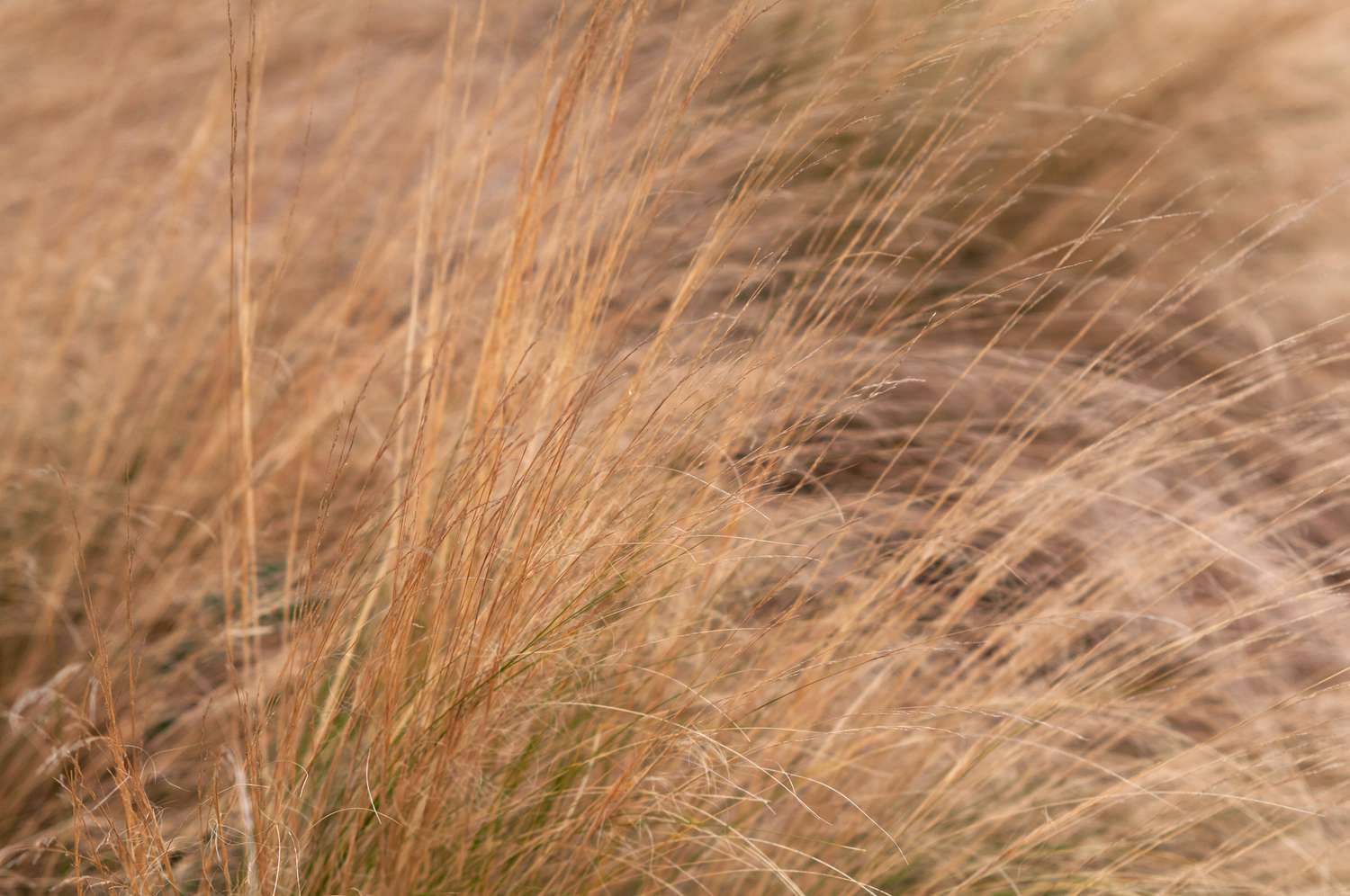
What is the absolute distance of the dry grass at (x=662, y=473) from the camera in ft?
2.99

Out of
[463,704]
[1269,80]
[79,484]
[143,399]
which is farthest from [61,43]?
[1269,80]

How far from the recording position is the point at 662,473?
1003 millimetres

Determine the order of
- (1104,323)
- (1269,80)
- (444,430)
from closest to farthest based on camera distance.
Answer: (444,430), (1104,323), (1269,80)

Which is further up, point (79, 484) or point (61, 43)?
point (61, 43)


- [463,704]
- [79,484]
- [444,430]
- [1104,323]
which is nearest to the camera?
[463,704]

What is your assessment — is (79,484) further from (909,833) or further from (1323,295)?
(1323,295)

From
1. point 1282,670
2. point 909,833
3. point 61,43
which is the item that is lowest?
point 1282,670

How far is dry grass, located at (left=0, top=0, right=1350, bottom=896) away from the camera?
0.91m

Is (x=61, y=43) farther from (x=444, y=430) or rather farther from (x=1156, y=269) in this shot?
(x=1156, y=269)

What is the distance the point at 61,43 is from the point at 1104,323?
206 centimetres

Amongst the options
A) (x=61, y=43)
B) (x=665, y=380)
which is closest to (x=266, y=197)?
(x=61, y=43)

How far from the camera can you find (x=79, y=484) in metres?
1.48

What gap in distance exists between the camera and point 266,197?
2.27 meters

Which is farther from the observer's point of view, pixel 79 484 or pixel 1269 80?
pixel 1269 80
